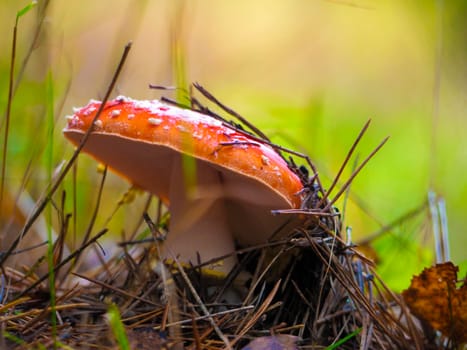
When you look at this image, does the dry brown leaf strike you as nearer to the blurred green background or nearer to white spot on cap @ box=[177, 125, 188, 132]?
the blurred green background

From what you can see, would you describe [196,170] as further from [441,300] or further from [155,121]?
[441,300]

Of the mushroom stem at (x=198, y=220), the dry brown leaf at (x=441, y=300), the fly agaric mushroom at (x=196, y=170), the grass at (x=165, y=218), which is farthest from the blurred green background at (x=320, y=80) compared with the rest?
the mushroom stem at (x=198, y=220)

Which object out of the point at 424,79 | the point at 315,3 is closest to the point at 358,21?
the point at 315,3

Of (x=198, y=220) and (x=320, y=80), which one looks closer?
(x=198, y=220)

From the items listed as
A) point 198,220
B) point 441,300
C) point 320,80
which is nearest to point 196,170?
point 198,220

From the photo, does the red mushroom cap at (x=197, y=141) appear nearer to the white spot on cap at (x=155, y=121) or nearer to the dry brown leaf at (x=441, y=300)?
Result: the white spot on cap at (x=155, y=121)

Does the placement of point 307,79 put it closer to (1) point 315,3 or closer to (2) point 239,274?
(1) point 315,3
